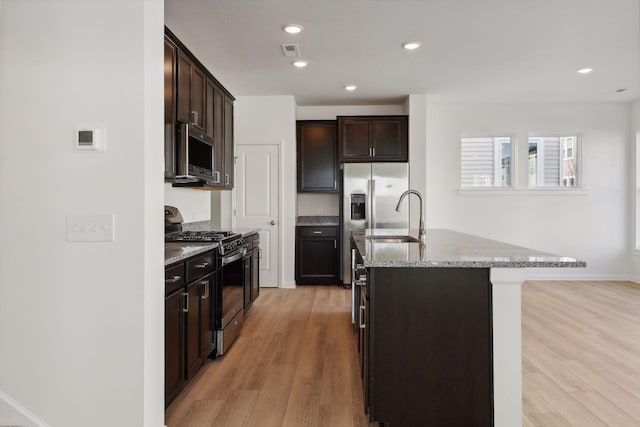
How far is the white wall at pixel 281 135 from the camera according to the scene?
557 cm

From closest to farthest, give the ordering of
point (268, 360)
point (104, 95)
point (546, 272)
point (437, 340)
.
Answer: point (104, 95) < point (437, 340) < point (268, 360) < point (546, 272)

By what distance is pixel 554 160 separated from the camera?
6.13m

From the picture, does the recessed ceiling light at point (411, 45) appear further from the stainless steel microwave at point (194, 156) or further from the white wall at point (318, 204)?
the white wall at point (318, 204)

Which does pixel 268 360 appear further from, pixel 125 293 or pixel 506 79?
pixel 506 79

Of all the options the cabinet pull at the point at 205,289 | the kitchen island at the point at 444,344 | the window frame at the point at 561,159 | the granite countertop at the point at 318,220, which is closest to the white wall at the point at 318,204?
the granite countertop at the point at 318,220

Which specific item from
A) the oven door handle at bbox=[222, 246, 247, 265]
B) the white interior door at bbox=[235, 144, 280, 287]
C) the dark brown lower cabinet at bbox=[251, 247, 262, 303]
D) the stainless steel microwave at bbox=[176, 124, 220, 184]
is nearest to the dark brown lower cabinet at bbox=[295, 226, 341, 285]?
the white interior door at bbox=[235, 144, 280, 287]

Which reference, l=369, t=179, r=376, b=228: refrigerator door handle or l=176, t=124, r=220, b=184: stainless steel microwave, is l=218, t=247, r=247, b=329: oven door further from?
→ l=369, t=179, r=376, b=228: refrigerator door handle

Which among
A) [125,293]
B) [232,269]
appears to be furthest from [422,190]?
[125,293]

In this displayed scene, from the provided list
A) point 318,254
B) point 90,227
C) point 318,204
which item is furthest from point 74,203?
point 318,204

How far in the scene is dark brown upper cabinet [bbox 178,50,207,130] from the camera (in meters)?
2.82

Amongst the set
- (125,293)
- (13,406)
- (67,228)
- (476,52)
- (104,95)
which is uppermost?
(476,52)

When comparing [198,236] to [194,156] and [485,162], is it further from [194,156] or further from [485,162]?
[485,162]

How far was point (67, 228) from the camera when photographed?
5.58ft

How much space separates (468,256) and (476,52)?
9.40 feet
